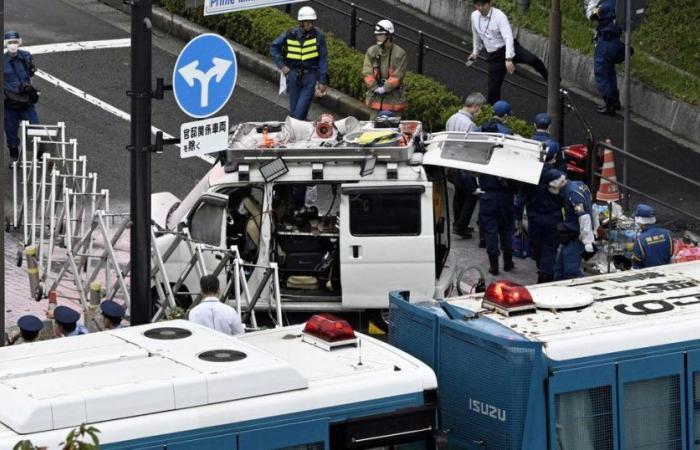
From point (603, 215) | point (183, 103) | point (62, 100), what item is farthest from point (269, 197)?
point (62, 100)

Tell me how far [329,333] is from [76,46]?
51.2 ft

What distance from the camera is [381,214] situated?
1477cm

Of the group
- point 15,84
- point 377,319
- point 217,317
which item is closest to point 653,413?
point 217,317

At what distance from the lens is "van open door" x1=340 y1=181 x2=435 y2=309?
48.3ft

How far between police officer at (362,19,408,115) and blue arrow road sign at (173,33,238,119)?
8.01 metres

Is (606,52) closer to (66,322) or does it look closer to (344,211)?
(344,211)

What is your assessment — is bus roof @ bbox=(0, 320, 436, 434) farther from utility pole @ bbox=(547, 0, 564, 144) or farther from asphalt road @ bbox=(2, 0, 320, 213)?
utility pole @ bbox=(547, 0, 564, 144)

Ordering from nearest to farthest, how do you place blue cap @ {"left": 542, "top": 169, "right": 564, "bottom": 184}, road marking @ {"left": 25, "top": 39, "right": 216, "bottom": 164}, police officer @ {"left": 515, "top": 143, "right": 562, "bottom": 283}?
blue cap @ {"left": 542, "top": 169, "right": 564, "bottom": 184} → police officer @ {"left": 515, "top": 143, "right": 562, "bottom": 283} → road marking @ {"left": 25, "top": 39, "right": 216, "bottom": 164}

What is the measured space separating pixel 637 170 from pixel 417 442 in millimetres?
11889

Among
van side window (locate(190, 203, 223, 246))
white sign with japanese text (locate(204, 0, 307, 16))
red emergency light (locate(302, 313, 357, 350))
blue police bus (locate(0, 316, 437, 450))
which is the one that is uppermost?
white sign with japanese text (locate(204, 0, 307, 16))

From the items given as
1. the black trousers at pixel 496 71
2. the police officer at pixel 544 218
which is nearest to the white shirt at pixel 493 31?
the black trousers at pixel 496 71

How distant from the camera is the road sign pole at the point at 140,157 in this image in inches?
439

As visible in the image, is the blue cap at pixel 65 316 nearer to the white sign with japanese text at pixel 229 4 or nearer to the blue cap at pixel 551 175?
the white sign with japanese text at pixel 229 4

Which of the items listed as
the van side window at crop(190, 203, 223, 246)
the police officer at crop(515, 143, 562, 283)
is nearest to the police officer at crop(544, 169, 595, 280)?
the police officer at crop(515, 143, 562, 283)
